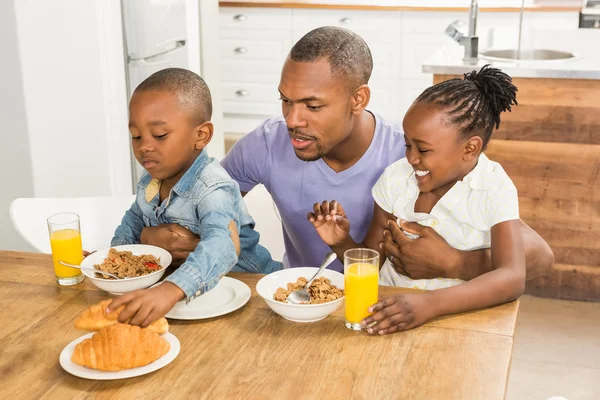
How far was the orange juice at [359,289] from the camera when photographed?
133 centimetres

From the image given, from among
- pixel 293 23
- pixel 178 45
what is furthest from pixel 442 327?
pixel 293 23

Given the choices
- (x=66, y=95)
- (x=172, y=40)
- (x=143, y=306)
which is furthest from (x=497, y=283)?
(x=172, y=40)

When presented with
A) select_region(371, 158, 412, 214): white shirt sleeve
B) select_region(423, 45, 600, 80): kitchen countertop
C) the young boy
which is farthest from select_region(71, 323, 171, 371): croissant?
select_region(423, 45, 600, 80): kitchen countertop

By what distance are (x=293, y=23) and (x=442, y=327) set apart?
4.04m

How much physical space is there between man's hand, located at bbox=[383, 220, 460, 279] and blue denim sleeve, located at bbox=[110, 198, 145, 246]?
613 mm

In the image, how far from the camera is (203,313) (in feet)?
4.61

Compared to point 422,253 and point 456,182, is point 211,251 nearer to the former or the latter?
point 422,253

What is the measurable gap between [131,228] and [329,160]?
53cm

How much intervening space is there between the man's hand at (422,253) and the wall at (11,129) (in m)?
1.92

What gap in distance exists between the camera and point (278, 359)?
125 cm

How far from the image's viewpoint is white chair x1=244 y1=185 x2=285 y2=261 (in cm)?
249

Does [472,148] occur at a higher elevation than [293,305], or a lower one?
higher

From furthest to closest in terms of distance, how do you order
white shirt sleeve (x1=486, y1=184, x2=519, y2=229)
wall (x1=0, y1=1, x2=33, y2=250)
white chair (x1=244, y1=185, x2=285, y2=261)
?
wall (x1=0, y1=1, x2=33, y2=250), white chair (x1=244, y1=185, x2=285, y2=261), white shirt sleeve (x1=486, y1=184, x2=519, y2=229)

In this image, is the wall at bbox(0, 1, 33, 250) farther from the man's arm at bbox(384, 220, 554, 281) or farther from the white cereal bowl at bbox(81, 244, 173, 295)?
the man's arm at bbox(384, 220, 554, 281)
